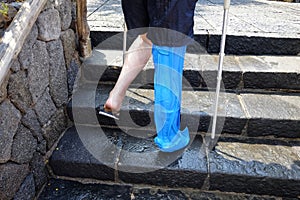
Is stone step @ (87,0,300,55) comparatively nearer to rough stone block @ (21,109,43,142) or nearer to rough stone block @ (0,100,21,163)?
rough stone block @ (21,109,43,142)

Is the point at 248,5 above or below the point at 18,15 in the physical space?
below

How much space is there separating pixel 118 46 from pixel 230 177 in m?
1.62

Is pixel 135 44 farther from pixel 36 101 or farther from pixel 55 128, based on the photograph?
pixel 55 128

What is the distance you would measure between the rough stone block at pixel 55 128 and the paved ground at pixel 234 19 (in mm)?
974

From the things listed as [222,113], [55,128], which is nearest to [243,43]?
[222,113]

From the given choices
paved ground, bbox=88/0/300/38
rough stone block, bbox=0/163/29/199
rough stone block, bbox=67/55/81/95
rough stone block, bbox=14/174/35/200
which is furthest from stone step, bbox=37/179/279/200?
paved ground, bbox=88/0/300/38

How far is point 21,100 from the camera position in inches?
66.8

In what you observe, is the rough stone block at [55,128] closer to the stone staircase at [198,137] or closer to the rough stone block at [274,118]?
the stone staircase at [198,137]

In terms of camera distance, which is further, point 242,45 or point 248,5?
point 248,5

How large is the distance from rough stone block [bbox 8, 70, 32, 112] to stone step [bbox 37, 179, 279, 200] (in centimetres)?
64

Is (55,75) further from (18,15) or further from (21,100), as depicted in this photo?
(18,15)

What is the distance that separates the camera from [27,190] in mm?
1818

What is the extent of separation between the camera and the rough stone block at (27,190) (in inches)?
69.2

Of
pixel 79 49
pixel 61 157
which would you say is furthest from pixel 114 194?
pixel 79 49
